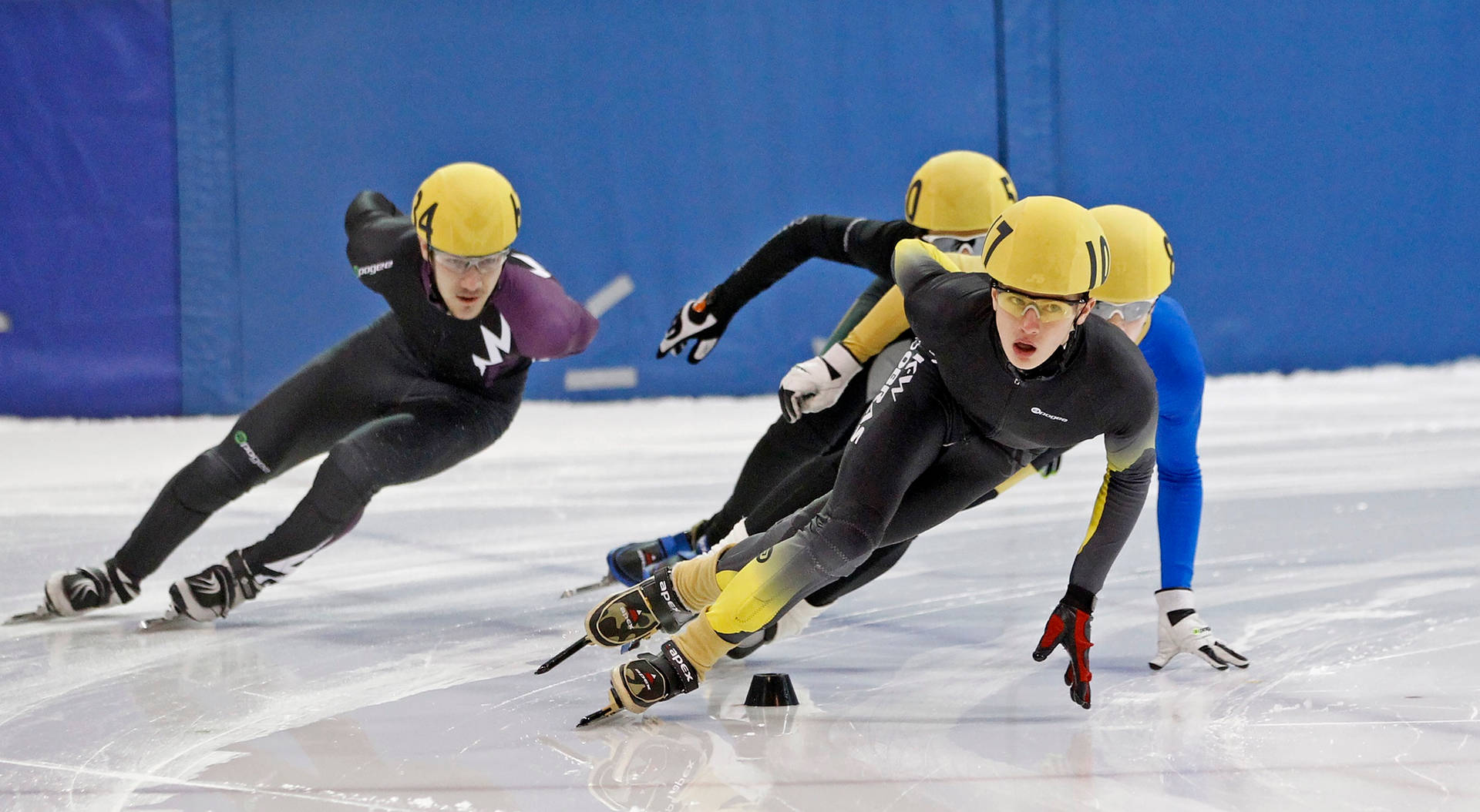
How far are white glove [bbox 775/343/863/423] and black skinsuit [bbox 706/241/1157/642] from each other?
0.30 m

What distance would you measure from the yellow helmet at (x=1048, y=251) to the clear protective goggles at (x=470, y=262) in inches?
49.9

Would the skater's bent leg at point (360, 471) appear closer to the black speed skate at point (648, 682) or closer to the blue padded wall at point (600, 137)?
the black speed skate at point (648, 682)

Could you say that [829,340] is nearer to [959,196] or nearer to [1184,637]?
[959,196]

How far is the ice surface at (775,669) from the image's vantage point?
7.07 ft

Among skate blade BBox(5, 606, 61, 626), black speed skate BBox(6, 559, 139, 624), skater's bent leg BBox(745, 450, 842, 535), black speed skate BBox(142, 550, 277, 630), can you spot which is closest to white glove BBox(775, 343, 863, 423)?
skater's bent leg BBox(745, 450, 842, 535)

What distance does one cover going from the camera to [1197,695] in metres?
2.64

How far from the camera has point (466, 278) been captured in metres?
3.19

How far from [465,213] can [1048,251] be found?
1.38 m

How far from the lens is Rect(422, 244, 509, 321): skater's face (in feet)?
10.4

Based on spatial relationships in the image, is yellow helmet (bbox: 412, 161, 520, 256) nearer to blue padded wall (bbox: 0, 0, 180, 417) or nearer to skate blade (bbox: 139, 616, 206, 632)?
skate blade (bbox: 139, 616, 206, 632)

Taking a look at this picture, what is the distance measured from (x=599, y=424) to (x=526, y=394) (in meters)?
0.95

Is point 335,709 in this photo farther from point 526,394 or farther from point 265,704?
point 526,394

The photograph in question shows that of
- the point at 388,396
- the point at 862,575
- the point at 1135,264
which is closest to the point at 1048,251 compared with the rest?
the point at 1135,264

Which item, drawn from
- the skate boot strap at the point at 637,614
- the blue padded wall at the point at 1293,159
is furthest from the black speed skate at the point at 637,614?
the blue padded wall at the point at 1293,159
